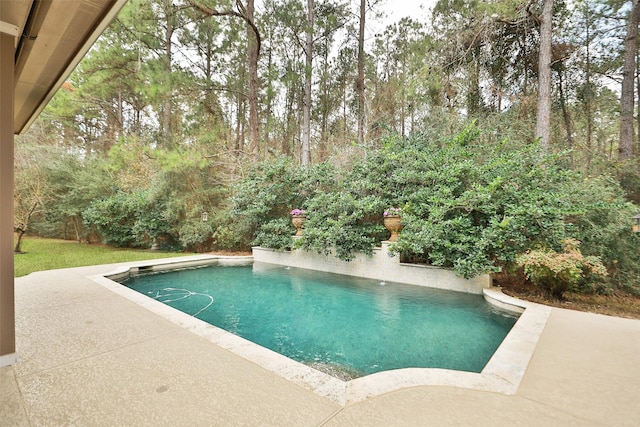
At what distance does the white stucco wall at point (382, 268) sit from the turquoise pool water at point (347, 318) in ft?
0.71

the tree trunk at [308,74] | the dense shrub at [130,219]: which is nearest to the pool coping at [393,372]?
the dense shrub at [130,219]

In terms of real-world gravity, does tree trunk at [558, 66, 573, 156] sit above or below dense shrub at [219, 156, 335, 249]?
above

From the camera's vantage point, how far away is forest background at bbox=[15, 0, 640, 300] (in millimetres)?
5168

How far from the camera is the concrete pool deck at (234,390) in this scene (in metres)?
1.66

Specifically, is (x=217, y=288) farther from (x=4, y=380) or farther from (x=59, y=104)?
(x=59, y=104)

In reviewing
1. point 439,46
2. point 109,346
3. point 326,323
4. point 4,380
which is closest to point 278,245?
point 326,323

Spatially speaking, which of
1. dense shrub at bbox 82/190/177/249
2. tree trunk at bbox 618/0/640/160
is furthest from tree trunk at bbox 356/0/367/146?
dense shrub at bbox 82/190/177/249

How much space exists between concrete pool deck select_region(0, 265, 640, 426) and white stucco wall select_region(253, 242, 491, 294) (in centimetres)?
232

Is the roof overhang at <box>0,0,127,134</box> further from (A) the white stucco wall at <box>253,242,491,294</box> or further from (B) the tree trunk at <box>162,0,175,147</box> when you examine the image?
(B) the tree trunk at <box>162,0,175,147</box>

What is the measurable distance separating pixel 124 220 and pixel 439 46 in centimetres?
1278

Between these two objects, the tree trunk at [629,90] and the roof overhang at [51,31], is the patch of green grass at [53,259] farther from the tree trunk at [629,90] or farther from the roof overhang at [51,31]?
the tree trunk at [629,90]

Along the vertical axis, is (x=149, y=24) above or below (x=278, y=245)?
above

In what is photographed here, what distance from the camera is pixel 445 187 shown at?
5695mm

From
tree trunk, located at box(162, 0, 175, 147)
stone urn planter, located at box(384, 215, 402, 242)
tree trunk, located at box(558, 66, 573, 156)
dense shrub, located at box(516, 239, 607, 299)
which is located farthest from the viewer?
tree trunk, located at box(558, 66, 573, 156)
